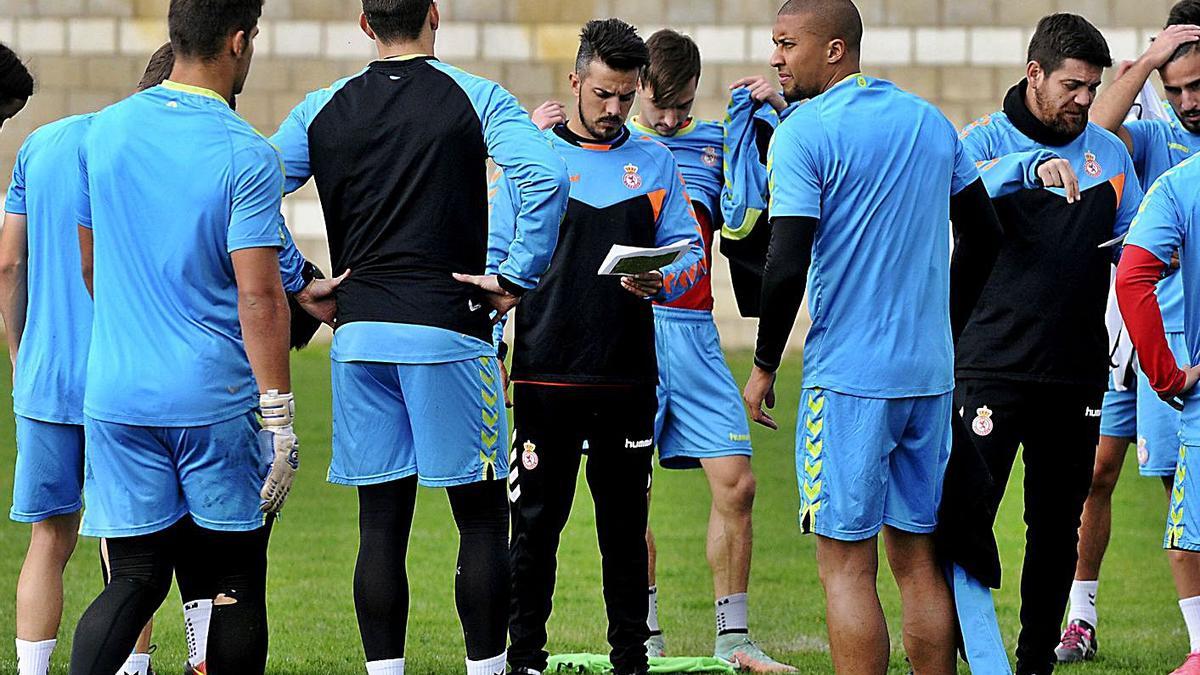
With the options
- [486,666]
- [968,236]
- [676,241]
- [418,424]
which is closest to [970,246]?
[968,236]

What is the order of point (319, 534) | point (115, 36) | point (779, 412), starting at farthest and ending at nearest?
point (115, 36), point (779, 412), point (319, 534)

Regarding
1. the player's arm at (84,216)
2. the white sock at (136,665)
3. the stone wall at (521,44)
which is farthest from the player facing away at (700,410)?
the stone wall at (521,44)

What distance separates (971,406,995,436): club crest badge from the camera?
5.34 m

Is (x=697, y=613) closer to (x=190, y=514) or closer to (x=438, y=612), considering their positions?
(x=438, y=612)

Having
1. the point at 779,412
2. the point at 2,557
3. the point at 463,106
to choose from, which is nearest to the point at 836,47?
the point at 463,106

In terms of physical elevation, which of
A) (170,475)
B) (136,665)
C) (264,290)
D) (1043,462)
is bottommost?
(136,665)

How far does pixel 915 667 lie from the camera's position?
15.2 feet

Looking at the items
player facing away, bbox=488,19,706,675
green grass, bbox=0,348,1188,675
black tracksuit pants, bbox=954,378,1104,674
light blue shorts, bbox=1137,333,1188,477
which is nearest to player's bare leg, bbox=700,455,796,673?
green grass, bbox=0,348,1188,675

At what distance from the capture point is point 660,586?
7812 millimetres

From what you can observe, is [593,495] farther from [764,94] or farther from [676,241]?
[764,94]

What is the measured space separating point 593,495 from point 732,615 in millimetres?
823

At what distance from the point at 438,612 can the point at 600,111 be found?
98.8 inches

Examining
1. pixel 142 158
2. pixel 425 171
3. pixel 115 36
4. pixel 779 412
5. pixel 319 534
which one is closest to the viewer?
pixel 142 158

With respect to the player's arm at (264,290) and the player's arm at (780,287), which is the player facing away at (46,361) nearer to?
the player's arm at (264,290)
